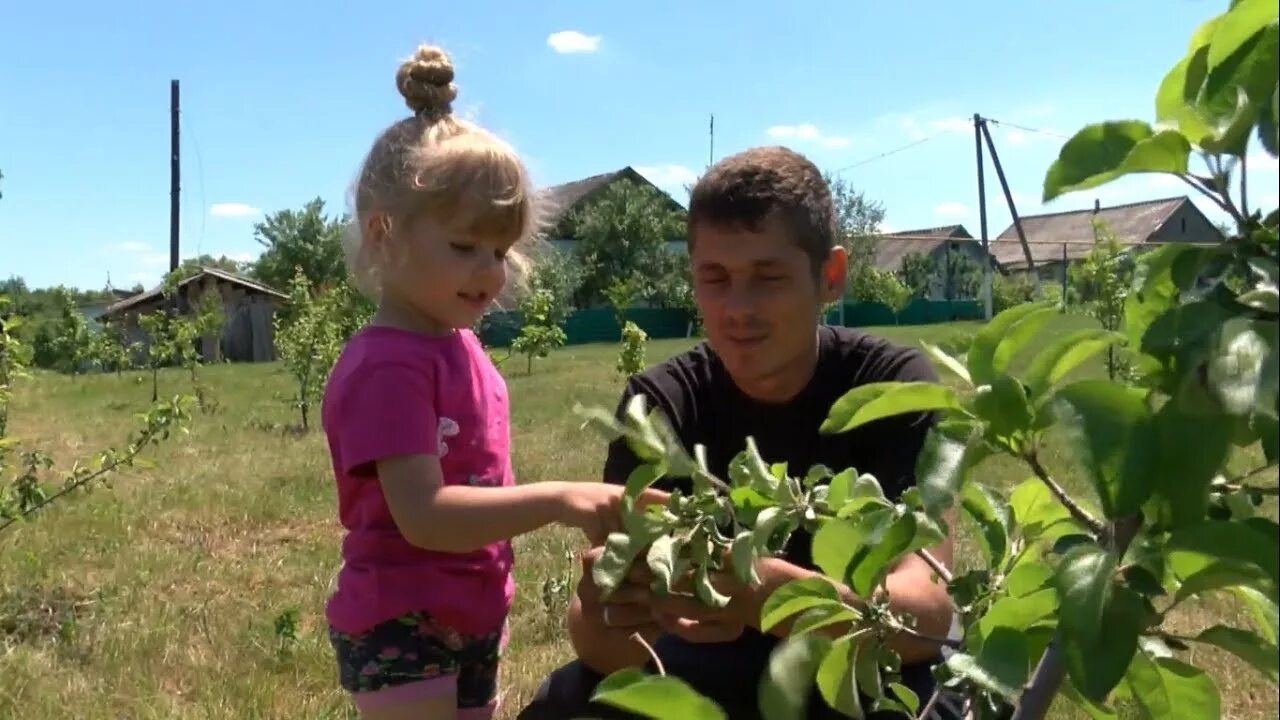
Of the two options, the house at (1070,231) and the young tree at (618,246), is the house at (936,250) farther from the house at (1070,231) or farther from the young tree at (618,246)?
the young tree at (618,246)

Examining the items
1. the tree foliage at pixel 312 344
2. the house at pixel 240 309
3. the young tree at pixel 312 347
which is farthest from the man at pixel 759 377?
the house at pixel 240 309

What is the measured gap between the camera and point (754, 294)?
7.10 ft

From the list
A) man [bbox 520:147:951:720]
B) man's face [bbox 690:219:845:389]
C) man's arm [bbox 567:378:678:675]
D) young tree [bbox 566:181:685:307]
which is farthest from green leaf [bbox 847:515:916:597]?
young tree [bbox 566:181:685:307]

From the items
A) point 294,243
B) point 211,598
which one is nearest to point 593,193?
point 294,243

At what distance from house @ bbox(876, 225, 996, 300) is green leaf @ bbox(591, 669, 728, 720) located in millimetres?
57191

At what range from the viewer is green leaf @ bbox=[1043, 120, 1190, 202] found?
0.61m

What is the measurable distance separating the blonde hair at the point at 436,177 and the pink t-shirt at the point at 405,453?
0.23m

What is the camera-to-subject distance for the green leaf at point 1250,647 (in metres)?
0.57

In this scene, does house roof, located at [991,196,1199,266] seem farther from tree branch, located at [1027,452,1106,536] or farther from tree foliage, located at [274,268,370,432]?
tree branch, located at [1027,452,1106,536]

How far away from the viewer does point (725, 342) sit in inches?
86.1

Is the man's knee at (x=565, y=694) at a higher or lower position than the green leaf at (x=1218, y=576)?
lower

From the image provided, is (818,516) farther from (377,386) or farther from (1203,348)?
(377,386)

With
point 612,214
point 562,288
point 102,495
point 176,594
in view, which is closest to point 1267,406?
point 176,594

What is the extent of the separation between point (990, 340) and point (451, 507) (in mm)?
1466
